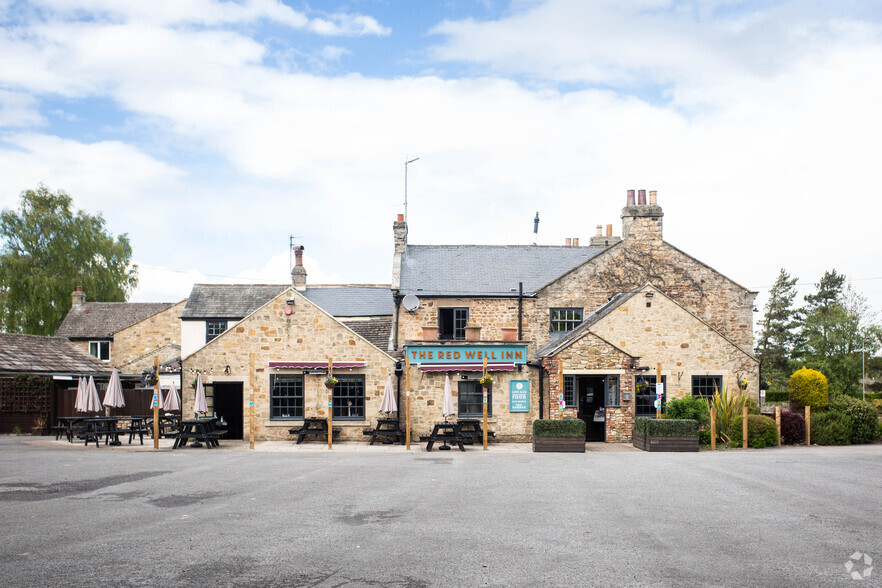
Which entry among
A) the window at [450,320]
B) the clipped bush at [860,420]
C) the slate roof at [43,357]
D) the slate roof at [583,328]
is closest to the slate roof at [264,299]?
the window at [450,320]

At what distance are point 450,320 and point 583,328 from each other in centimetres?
529

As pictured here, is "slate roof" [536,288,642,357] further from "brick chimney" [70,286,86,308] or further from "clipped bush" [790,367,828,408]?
"brick chimney" [70,286,86,308]

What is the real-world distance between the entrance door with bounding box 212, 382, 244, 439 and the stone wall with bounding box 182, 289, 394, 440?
123cm

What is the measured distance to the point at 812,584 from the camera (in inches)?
273

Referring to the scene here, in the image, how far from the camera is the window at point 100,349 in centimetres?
4106

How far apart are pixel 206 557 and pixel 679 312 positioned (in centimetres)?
1963

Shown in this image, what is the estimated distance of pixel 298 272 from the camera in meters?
36.0

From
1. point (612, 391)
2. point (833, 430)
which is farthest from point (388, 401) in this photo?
point (833, 430)

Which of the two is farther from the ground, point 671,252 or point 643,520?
point 671,252

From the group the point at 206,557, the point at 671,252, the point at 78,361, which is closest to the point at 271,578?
the point at 206,557

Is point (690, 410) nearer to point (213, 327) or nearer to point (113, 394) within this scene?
point (113, 394)

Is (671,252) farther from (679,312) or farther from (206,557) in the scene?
(206,557)

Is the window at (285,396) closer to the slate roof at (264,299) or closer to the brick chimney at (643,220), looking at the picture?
the slate roof at (264,299)

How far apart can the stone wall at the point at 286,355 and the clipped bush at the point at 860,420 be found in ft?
47.1
